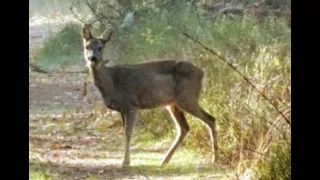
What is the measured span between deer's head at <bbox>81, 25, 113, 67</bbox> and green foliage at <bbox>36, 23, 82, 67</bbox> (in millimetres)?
19

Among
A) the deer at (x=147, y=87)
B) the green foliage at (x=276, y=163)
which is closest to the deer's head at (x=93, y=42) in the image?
the deer at (x=147, y=87)

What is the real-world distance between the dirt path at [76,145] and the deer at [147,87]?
0.04 metres

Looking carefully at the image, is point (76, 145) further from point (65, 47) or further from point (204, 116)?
point (204, 116)

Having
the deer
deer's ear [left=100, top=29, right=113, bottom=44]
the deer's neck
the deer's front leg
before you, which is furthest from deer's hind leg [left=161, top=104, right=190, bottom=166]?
deer's ear [left=100, top=29, right=113, bottom=44]

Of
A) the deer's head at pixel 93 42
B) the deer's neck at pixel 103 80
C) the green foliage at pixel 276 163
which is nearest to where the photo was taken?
the green foliage at pixel 276 163

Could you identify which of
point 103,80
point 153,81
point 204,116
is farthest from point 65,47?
point 204,116

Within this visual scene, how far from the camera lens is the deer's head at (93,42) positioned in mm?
2219

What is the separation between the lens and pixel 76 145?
2201mm

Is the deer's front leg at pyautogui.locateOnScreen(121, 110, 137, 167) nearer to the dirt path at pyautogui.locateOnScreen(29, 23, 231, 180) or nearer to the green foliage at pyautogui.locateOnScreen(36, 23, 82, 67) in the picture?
the dirt path at pyautogui.locateOnScreen(29, 23, 231, 180)

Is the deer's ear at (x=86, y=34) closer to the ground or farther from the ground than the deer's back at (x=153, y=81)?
farther from the ground

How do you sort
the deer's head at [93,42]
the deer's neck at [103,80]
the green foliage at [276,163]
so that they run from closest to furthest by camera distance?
the green foliage at [276,163] → the deer's head at [93,42] → the deer's neck at [103,80]

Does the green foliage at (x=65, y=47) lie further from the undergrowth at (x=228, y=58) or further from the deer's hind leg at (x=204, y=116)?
the deer's hind leg at (x=204, y=116)
